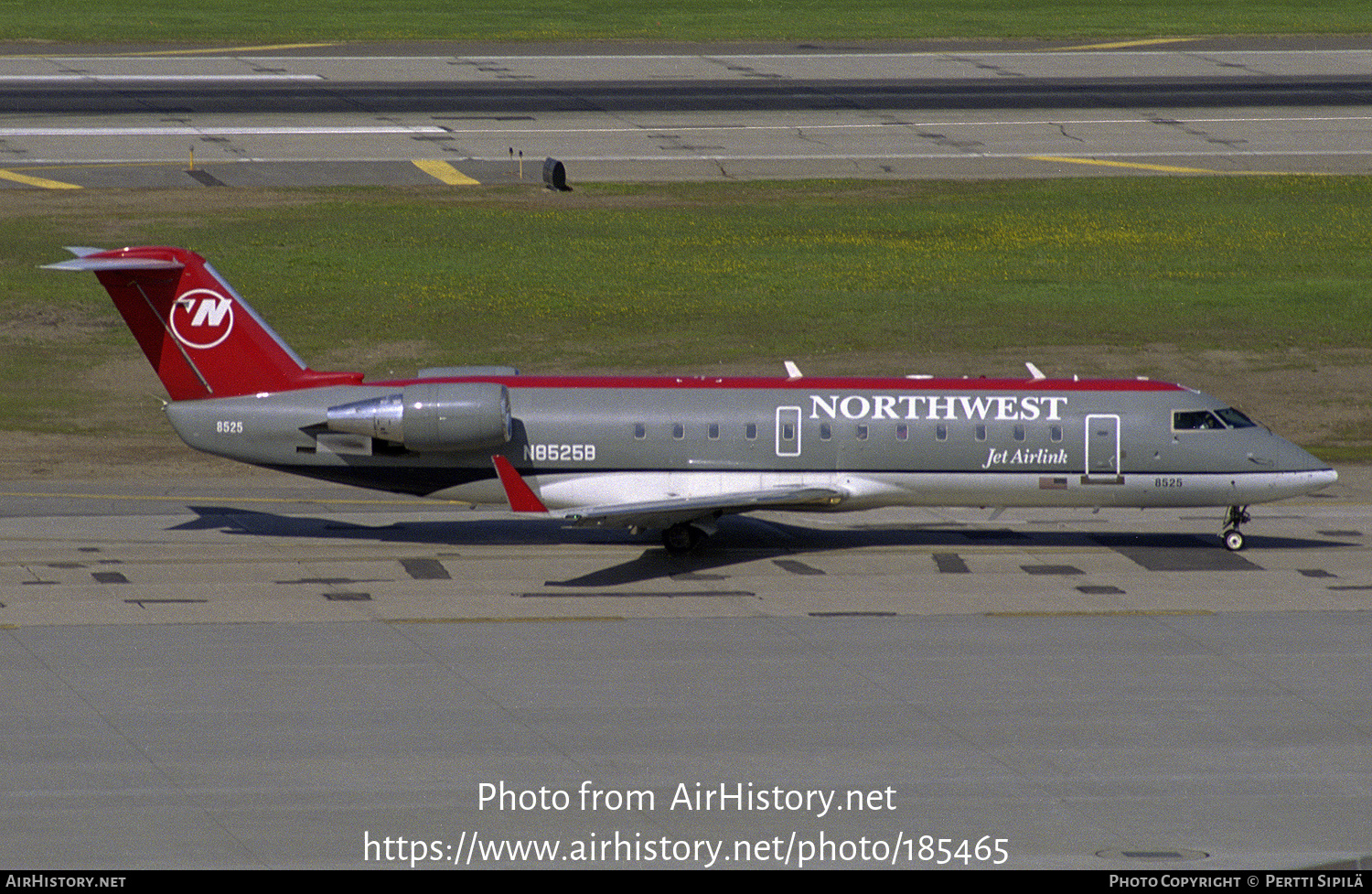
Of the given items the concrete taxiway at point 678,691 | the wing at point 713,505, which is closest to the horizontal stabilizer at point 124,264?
the concrete taxiway at point 678,691

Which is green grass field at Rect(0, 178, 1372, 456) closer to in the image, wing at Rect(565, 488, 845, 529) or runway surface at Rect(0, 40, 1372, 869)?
runway surface at Rect(0, 40, 1372, 869)

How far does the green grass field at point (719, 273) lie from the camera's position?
50906 millimetres

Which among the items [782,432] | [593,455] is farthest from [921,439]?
[593,455]

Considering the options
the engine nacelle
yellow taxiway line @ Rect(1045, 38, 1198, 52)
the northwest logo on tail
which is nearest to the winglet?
the engine nacelle

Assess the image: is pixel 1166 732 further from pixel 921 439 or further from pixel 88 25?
pixel 88 25

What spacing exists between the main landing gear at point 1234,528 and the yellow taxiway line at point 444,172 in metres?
35.7

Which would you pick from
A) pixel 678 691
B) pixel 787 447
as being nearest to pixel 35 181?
pixel 787 447

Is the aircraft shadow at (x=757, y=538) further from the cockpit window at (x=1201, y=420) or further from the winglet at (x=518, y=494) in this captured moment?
the cockpit window at (x=1201, y=420)

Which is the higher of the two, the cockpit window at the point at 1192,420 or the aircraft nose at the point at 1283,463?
the cockpit window at the point at 1192,420

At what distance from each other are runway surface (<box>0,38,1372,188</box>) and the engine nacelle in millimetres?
31372

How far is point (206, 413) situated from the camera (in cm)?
3347

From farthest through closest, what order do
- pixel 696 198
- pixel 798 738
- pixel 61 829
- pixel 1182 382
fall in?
pixel 696 198
pixel 1182 382
pixel 798 738
pixel 61 829

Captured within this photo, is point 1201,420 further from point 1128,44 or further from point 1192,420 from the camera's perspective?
point 1128,44

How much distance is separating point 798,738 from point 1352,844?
7.34 meters
